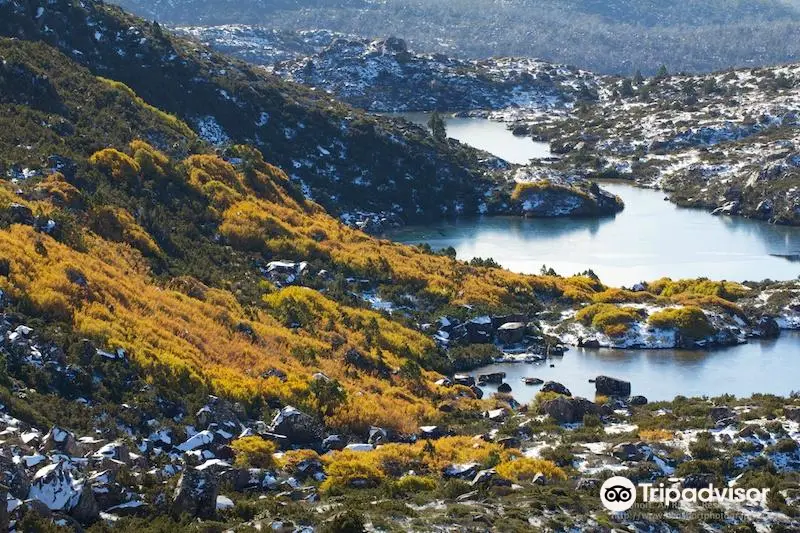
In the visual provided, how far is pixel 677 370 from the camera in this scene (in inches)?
2685

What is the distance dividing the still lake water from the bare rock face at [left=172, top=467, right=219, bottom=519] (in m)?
28.1

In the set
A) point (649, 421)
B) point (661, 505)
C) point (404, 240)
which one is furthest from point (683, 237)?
point (661, 505)

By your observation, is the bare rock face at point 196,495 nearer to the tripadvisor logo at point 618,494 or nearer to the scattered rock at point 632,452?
the tripadvisor logo at point 618,494

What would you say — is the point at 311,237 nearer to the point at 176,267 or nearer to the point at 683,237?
the point at 176,267

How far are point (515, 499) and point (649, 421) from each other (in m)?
15.7

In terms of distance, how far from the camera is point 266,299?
66125mm

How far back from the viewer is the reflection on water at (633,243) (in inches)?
3821

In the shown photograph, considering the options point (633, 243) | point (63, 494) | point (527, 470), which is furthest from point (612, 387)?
point (633, 243)

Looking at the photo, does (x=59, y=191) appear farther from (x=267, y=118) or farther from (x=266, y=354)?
(x=267, y=118)

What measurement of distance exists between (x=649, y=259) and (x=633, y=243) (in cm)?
840

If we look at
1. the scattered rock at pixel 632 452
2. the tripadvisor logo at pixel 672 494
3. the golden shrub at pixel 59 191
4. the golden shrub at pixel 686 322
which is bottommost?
the golden shrub at pixel 686 322

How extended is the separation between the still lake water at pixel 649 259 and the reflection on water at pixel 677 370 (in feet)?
0.19

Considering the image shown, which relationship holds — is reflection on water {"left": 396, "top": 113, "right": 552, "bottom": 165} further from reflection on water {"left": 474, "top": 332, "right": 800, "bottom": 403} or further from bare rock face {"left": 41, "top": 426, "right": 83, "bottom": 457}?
bare rock face {"left": 41, "top": 426, "right": 83, "bottom": 457}

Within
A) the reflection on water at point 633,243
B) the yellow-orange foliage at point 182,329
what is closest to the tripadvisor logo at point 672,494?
the yellow-orange foliage at point 182,329
